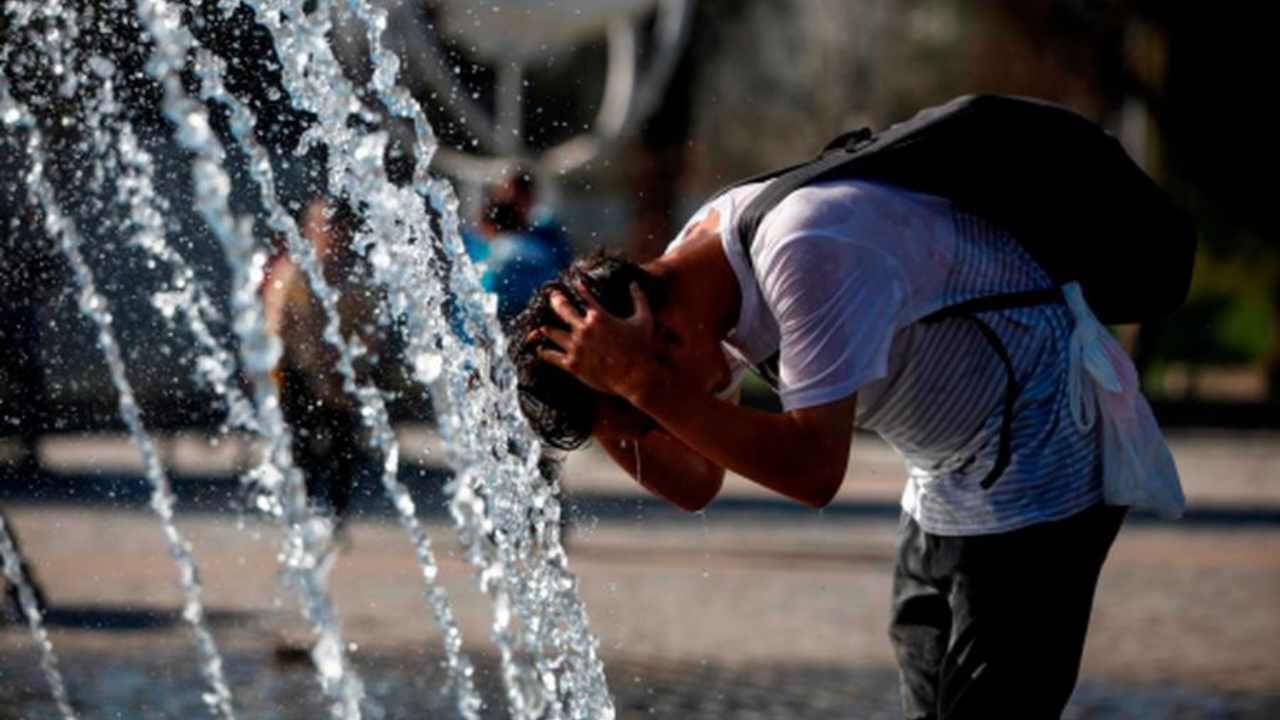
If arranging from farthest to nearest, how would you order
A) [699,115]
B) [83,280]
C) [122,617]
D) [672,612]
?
[699,115]
[672,612]
[122,617]
[83,280]

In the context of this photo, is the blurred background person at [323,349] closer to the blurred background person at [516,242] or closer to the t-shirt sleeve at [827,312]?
the blurred background person at [516,242]

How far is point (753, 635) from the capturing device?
8.17 m

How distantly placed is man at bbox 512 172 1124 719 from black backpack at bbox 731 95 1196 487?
0.07 feet

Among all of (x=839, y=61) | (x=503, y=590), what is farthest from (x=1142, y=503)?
(x=839, y=61)

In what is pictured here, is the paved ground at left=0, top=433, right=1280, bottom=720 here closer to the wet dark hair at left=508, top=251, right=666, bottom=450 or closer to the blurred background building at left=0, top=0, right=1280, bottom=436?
the blurred background building at left=0, top=0, right=1280, bottom=436

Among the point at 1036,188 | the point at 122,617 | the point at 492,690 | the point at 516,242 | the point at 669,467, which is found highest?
the point at 1036,188

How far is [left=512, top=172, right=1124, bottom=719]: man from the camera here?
3250mm

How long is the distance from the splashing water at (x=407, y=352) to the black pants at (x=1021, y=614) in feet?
2.40

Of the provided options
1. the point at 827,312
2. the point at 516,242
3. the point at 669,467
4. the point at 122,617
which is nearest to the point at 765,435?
the point at 827,312

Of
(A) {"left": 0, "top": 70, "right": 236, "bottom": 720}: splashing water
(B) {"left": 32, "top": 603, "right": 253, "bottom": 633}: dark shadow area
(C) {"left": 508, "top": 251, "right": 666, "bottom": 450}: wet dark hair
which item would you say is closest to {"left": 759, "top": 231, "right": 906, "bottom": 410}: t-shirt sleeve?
(C) {"left": 508, "top": 251, "right": 666, "bottom": 450}: wet dark hair

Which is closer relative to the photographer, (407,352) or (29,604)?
(407,352)

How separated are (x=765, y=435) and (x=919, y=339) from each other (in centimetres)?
30

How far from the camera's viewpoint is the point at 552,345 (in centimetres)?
338

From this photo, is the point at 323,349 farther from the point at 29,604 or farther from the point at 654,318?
the point at 654,318
